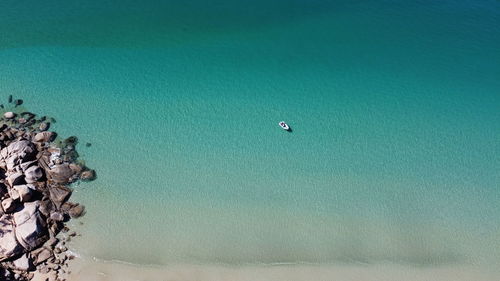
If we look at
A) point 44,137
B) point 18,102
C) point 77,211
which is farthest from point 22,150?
point 18,102

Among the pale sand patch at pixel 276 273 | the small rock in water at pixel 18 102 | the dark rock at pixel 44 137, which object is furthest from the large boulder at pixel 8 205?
the small rock in water at pixel 18 102

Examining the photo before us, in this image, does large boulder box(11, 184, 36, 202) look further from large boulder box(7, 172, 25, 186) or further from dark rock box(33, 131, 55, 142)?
dark rock box(33, 131, 55, 142)

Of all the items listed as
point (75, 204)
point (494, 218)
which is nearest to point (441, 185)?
point (494, 218)

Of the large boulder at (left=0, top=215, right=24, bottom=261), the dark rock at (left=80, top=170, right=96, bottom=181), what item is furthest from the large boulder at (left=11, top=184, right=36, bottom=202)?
the dark rock at (left=80, top=170, right=96, bottom=181)

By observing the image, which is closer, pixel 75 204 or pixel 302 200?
pixel 75 204

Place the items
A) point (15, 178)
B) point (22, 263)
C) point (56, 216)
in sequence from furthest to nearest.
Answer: point (15, 178) < point (56, 216) < point (22, 263)

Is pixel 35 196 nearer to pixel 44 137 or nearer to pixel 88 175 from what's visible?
pixel 88 175

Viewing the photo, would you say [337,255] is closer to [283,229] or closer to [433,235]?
[283,229]

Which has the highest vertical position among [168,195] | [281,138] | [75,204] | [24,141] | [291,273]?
[281,138]
